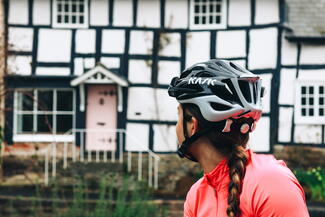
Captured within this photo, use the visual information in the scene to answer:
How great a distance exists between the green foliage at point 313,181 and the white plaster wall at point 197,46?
3457 mm

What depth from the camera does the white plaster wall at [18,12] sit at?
1531 cm

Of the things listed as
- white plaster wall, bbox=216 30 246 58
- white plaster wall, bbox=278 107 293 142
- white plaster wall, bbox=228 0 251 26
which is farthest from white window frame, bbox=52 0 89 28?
white plaster wall, bbox=278 107 293 142

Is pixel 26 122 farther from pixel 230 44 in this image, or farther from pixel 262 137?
pixel 262 137

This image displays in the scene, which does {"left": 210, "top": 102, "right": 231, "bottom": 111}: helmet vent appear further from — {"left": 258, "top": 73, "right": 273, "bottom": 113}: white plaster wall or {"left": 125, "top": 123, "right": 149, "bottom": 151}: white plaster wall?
{"left": 125, "top": 123, "right": 149, "bottom": 151}: white plaster wall

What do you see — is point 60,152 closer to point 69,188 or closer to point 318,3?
point 69,188

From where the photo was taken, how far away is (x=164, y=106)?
15.3 m

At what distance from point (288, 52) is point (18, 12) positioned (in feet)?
20.9

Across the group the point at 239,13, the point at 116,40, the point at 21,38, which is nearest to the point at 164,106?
the point at 116,40

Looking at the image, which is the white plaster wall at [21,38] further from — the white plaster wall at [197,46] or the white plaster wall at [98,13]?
the white plaster wall at [197,46]

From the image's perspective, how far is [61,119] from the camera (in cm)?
1551

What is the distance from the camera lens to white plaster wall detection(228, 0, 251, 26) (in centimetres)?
1494

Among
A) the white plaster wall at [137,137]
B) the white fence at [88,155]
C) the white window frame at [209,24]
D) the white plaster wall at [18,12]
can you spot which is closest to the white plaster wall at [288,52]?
the white window frame at [209,24]

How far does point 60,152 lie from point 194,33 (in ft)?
13.8

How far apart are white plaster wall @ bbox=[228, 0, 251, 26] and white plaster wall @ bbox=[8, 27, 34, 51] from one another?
4.72m
